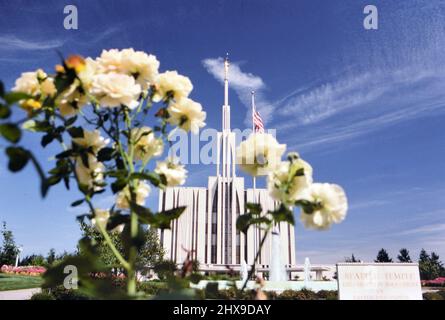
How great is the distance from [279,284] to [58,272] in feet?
54.1

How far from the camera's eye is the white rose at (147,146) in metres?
1.47

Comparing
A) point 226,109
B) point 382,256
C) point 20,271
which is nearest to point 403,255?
point 382,256

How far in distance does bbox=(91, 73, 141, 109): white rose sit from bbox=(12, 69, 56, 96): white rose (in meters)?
0.21

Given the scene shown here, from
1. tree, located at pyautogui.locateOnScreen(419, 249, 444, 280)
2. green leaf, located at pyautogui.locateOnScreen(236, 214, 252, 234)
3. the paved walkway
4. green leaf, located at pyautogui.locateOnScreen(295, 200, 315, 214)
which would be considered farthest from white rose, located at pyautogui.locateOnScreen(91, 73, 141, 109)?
tree, located at pyautogui.locateOnScreen(419, 249, 444, 280)

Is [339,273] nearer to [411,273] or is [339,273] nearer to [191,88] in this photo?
[411,273]

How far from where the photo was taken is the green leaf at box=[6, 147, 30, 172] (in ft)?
3.16

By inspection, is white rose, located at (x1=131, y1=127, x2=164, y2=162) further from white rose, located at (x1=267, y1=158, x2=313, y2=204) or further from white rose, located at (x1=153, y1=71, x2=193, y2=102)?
white rose, located at (x1=267, y1=158, x2=313, y2=204)

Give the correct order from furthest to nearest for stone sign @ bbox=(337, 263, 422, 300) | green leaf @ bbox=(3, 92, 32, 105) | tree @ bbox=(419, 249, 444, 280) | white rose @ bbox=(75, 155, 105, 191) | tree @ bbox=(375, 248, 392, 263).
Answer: tree @ bbox=(375, 248, 392, 263) → tree @ bbox=(419, 249, 444, 280) → stone sign @ bbox=(337, 263, 422, 300) → white rose @ bbox=(75, 155, 105, 191) → green leaf @ bbox=(3, 92, 32, 105)

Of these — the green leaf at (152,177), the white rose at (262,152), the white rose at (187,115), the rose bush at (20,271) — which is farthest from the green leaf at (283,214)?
the rose bush at (20,271)

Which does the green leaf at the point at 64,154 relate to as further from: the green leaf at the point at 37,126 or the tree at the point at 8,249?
the tree at the point at 8,249

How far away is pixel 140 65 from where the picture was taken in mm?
1375

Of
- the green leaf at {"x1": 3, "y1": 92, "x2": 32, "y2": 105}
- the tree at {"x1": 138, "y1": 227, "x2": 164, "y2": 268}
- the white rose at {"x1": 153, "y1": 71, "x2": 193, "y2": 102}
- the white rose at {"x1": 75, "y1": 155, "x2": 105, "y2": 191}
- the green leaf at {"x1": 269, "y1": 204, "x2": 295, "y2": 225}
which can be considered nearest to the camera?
the green leaf at {"x1": 3, "y1": 92, "x2": 32, "y2": 105}
